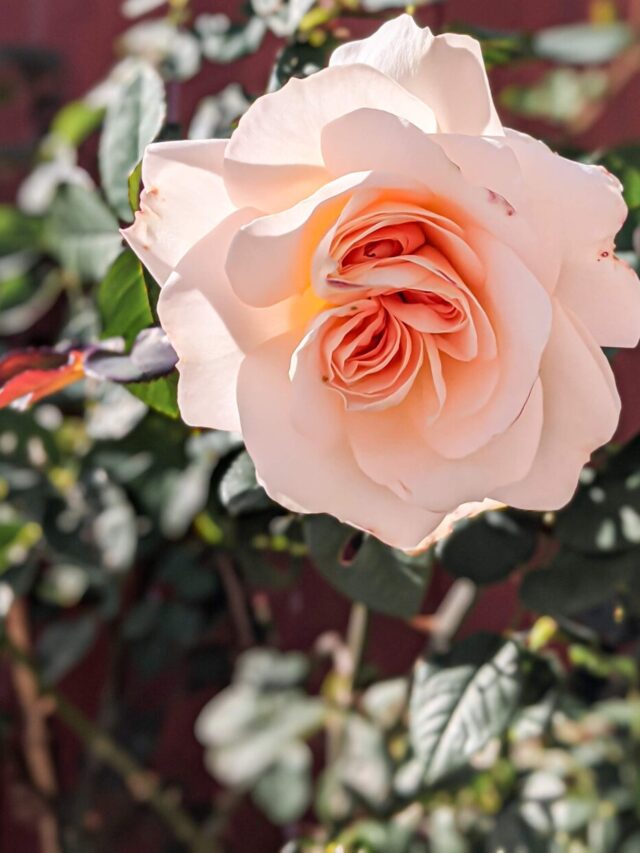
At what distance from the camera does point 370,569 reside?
0.47 meters

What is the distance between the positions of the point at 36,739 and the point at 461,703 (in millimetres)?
502

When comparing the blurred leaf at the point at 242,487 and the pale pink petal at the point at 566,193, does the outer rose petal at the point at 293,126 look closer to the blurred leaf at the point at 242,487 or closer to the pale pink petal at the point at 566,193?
the pale pink petal at the point at 566,193

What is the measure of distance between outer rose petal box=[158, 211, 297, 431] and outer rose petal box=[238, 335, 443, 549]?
1cm

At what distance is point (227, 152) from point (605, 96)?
78 centimetres

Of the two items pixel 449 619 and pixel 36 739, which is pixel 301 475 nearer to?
pixel 449 619

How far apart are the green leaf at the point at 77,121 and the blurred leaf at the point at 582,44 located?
37cm

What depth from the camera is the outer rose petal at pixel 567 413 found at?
0.31 meters

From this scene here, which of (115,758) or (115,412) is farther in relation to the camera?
(115,758)

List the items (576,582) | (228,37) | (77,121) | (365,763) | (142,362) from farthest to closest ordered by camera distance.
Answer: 1. (77,121)
2. (365,763)
3. (228,37)
4. (576,582)
5. (142,362)

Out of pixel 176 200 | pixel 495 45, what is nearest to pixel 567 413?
pixel 176 200

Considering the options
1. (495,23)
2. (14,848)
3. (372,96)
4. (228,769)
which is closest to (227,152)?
(372,96)

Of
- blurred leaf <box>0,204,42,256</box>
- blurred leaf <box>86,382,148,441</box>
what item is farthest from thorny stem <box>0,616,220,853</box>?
blurred leaf <box>0,204,42,256</box>

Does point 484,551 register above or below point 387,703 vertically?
above

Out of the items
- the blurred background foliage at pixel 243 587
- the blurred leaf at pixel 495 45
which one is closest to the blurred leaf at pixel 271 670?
the blurred background foliage at pixel 243 587
